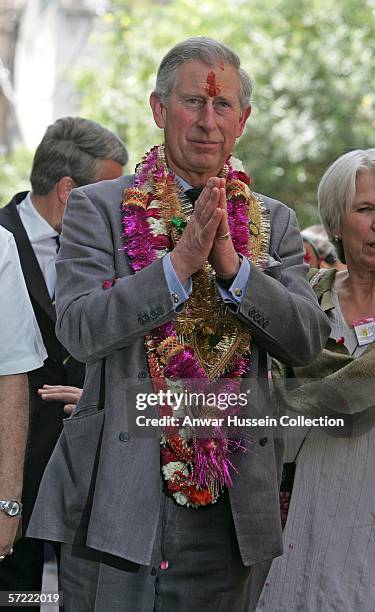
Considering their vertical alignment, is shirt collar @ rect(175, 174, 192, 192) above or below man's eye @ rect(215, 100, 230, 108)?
below

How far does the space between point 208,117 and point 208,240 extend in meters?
0.49

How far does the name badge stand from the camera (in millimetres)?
3984

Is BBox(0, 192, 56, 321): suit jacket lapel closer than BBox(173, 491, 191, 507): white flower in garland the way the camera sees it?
No

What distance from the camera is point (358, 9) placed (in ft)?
50.3

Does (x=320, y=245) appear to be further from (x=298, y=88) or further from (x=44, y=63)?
(x=44, y=63)

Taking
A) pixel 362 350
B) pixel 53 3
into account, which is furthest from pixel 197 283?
pixel 53 3

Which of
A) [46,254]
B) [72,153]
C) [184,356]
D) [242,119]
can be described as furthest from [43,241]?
[184,356]

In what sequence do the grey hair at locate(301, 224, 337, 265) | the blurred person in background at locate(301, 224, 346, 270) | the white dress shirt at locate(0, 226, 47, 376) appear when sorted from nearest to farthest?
the white dress shirt at locate(0, 226, 47, 376)
the blurred person in background at locate(301, 224, 346, 270)
the grey hair at locate(301, 224, 337, 265)

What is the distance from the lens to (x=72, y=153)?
16.4ft

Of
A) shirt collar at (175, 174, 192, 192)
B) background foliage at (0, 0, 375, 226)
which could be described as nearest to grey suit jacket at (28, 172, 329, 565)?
shirt collar at (175, 174, 192, 192)

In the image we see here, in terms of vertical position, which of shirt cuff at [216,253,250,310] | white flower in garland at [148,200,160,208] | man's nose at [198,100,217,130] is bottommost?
shirt cuff at [216,253,250,310]

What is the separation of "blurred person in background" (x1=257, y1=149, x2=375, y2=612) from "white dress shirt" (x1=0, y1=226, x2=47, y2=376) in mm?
923

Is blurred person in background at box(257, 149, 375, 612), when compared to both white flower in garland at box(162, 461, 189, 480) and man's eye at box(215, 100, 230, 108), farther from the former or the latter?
man's eye at box(215, 100, 230, 108)

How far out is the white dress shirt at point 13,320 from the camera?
3.57 meters
